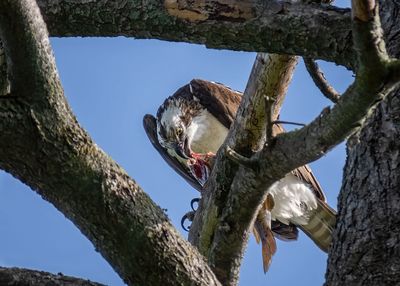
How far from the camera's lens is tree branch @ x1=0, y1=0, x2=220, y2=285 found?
2119 millimetres

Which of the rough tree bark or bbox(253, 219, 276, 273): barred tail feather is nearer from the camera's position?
the rough tree bark

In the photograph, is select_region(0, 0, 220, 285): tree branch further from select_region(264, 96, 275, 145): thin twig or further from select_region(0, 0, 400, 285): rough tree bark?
select_region(264, 96, 275, 145): thin twig

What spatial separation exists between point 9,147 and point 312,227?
349 centimetres

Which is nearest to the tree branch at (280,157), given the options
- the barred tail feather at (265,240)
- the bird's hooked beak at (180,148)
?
the barred tail feather at (265,240)

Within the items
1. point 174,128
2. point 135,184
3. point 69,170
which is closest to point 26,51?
point 69,170

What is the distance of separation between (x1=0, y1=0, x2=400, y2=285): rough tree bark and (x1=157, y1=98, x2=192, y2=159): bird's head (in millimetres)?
2983

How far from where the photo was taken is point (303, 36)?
9.02ft

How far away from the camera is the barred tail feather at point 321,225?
16.8 feet

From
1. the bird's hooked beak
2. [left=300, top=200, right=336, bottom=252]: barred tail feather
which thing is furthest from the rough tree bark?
the bird's hooked beak

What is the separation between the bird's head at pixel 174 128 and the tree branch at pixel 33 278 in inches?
159

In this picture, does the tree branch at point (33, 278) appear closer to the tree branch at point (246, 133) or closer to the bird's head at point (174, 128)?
the tree branch at point (246, 133)

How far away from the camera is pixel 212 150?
21.1 feet

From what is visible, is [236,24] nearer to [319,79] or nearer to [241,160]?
[241,160]

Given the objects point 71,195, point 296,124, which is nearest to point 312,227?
point 296,124
